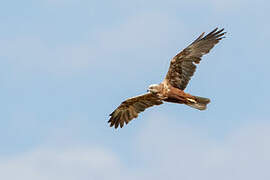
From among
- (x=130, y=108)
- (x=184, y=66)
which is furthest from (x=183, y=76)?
(x=130, y=108)

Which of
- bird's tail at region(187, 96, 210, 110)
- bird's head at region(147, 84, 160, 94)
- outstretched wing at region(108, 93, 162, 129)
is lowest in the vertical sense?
bird's tail at region(187, 96, 210, 110)

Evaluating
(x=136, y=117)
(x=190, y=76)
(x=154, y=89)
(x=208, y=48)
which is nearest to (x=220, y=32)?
(x=208, y=48)

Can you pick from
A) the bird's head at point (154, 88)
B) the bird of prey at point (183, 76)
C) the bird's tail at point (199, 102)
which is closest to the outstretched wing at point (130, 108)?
the bird of prey at point (183, 76)

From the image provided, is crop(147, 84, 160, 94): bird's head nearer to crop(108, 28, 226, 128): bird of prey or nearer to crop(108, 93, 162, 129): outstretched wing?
crop(108, 28, 226, 128): bird of prey

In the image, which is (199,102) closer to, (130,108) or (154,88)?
(154,88)

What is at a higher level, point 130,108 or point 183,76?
point 130,108

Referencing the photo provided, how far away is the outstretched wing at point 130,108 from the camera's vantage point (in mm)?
18484

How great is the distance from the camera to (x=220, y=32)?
17.7 meters

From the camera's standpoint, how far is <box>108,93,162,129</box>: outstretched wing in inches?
728

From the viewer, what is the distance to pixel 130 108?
62.7 ft

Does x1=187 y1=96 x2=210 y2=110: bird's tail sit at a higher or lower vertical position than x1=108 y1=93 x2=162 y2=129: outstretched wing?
lower

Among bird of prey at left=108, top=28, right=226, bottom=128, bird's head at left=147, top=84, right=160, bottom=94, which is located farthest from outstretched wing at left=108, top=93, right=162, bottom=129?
bird's head at left=147, top=84, right=160, bottom=94

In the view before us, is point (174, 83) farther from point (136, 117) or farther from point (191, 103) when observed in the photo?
point (136, 117)

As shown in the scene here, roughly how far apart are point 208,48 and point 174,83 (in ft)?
5.16
